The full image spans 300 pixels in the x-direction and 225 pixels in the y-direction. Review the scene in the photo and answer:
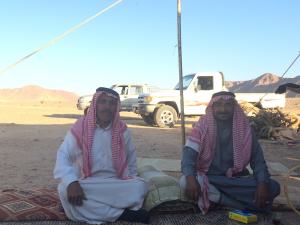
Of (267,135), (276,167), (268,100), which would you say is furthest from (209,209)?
(268,100)

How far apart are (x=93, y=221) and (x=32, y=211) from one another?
0.58 meters

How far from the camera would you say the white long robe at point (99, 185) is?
4.20 metres

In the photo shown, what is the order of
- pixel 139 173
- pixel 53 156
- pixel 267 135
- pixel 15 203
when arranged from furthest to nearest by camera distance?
pixel 267 135 < pixel 53 156 < pixel 139 173 < pixel 15 203

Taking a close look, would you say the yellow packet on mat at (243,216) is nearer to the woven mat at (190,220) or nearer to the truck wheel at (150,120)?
the woven mat at (190,220)

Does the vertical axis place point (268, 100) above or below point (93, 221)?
above

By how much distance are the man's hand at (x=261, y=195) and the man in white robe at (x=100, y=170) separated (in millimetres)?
1030

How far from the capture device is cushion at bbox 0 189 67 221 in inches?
168

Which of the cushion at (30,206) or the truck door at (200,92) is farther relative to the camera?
the truck door at (200,92)

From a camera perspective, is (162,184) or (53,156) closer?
(162,184)

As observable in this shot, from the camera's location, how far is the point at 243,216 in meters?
4.36

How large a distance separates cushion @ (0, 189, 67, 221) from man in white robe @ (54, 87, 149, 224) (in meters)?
0.23

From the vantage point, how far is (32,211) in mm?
4355

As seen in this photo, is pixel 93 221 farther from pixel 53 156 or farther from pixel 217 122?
pixel 53 156

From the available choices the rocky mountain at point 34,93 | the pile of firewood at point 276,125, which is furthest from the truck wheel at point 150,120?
the rocky mountain at point 34,93
